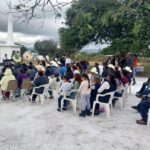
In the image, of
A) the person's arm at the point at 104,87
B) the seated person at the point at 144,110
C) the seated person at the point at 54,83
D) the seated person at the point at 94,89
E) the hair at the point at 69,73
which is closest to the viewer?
the seated person at the point at 144,110

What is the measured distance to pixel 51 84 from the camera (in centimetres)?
1318

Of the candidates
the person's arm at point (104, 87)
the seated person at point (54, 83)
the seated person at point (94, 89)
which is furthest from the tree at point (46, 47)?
the person's arm at point (104, 87)

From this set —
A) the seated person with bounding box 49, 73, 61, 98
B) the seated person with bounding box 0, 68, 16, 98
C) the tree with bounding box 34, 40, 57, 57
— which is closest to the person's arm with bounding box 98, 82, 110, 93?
the seated person with bounding box 49, 73, 61, 98

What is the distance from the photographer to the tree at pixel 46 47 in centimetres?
5856

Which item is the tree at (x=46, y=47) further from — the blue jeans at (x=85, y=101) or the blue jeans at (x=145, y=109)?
the blue jeans at (x=145, y=109)

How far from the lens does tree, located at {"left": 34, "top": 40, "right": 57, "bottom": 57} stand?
192 ft

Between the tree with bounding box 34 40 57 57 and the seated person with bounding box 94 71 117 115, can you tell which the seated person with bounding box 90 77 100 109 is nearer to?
the seated person with bounding box 94 71 117 115

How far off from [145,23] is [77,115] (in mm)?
12471

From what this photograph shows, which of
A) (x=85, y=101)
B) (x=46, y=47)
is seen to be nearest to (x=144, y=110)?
(x=85, y=101)

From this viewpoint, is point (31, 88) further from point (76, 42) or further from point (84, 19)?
point (76, 42)

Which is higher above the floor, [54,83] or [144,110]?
[54,83]

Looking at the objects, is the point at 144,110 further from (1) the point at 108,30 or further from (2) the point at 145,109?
(1) the point at 108,30

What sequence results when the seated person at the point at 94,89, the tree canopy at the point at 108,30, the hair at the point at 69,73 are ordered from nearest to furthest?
the seated person at the point at 94,89 → the hair at the point at 69,73 → the tree canopy at the point at 108,30

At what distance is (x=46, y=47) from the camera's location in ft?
196
